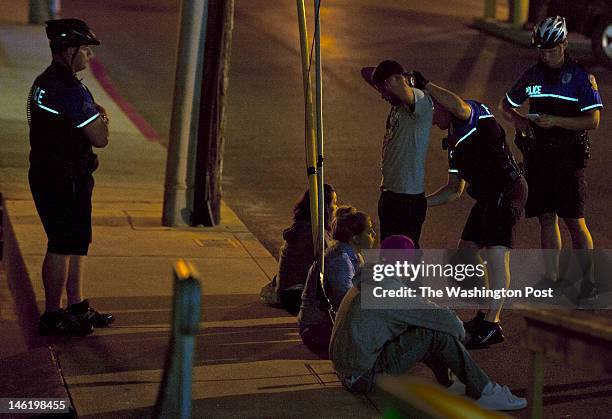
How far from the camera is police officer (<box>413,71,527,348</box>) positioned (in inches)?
336

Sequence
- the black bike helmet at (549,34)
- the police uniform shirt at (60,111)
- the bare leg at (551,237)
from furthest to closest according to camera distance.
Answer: the bare leg at (551,237)
the black bike helmet at (549,34)
the police uniform shirt at (60,111)

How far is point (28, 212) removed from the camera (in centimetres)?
1214

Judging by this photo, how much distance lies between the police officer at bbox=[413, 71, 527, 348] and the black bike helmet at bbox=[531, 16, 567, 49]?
2.15ft

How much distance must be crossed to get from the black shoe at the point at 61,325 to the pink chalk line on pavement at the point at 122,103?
24.7ft

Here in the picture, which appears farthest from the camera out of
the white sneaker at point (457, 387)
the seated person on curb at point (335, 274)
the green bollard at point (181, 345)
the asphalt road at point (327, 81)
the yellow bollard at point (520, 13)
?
the yellow bollard at point (520, 13)

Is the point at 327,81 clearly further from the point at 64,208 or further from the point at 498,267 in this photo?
the point at 64,208

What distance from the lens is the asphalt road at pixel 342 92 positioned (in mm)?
11453

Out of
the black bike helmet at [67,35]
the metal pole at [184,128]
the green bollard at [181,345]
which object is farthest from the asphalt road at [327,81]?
the green bollard at [181,345]

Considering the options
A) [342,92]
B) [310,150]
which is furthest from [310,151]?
[342,92]

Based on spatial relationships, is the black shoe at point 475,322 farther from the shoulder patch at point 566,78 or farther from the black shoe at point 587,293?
the shoulder patch at point 566,78

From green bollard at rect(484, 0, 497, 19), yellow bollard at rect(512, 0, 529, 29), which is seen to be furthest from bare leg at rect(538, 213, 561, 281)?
green bollard at rect(484, 0, 497, 19)

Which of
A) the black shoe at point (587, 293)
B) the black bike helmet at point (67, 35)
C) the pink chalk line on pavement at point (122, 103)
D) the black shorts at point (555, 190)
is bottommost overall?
the pink chalk line on pavement at point (122, 103)

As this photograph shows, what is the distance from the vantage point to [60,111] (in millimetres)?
8305

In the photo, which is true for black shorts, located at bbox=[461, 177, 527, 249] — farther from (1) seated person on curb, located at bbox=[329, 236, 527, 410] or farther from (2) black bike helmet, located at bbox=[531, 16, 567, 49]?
(1) seated person on curb, located at bbox=[329, 236, 527, 410]
